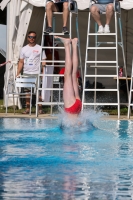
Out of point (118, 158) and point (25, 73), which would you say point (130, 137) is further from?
point (25, 73)

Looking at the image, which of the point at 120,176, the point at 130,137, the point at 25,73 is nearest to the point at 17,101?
the point at 25,73

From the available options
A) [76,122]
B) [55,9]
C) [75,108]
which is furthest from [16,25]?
[75,108]

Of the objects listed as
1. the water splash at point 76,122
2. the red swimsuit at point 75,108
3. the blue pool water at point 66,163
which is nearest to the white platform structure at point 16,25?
the water splash at point 76,122

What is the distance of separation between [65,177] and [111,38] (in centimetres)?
1105

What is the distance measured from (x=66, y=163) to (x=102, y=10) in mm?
6523

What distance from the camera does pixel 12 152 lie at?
6.97 metres

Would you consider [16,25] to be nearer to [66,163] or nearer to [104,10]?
[104,10]

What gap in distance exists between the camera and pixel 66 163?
617cm

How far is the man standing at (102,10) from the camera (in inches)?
468

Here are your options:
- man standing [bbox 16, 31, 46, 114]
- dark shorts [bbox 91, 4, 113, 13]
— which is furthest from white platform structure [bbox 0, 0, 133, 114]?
dark shorts [bbox 91, 4, 113, 13]

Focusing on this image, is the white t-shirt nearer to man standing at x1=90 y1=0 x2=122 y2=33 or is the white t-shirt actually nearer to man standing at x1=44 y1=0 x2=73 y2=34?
man standing at x1=44 y1=0 x2=73 y2=34

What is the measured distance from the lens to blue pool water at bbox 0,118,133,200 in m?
4.77

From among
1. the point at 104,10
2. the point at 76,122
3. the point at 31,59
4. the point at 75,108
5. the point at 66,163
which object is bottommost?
the point at 66,163

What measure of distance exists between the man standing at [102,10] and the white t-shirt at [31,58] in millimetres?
1497
